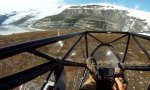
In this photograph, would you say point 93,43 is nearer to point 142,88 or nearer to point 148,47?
point 148,47

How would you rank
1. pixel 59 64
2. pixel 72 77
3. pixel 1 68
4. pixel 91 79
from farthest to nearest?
pixel 1 68 < pixel 72 77 < pixel 91 79 < pixel 59 64

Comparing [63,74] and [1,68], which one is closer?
[63,74]

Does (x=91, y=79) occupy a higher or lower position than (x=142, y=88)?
higher

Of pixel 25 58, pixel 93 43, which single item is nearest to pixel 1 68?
pixel 25 58

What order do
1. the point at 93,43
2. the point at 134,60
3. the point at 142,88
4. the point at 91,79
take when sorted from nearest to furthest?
the point at 91,79
the point at 142,88
the point at 134,60
the point at 93,43

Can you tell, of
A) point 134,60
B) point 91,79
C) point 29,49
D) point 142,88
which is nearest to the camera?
point 29,49

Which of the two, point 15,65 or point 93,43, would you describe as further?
point 93,43

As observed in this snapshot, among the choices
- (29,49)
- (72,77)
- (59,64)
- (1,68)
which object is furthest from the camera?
(1,68)

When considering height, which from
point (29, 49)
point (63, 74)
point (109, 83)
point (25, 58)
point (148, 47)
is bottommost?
point (148, 47)

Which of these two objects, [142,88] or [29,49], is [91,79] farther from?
[142,88]

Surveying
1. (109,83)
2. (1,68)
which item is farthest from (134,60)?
(109,83)
